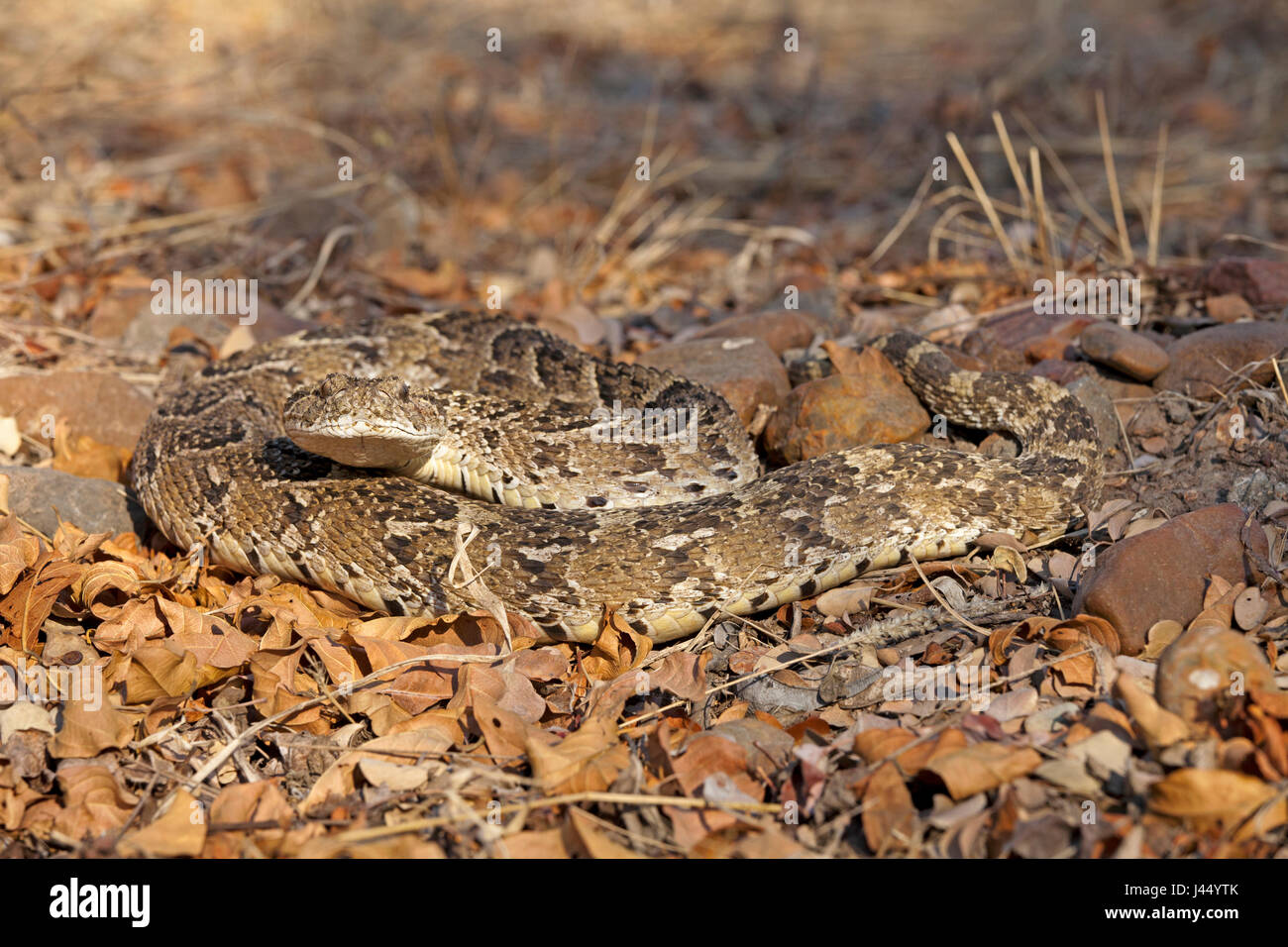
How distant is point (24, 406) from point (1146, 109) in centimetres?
1223

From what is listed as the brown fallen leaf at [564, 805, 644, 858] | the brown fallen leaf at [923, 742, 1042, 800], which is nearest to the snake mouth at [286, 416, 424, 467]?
the brown fallen leaf at [564, 805, 644, 858]

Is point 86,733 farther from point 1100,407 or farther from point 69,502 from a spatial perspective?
point 1100,407

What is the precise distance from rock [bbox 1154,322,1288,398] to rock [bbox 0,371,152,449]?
6.78m

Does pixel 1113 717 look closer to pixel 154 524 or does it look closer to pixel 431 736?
pixel 431 736

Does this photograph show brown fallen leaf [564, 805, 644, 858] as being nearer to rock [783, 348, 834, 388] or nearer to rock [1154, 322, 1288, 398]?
rock [783, 348, 834, 388]

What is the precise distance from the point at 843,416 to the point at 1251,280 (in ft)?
10.8

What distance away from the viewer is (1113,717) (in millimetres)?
4293

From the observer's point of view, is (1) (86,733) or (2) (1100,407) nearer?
(1) (86,733)

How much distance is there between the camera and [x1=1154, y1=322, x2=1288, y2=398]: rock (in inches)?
260

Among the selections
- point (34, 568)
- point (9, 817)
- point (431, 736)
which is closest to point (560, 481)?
point (431, 736)

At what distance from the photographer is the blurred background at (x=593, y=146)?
964cm

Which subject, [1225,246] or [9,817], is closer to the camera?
[9,817]

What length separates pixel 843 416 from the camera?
262 inches

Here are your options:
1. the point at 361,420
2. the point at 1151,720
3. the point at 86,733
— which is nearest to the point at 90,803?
the point at 86,733
